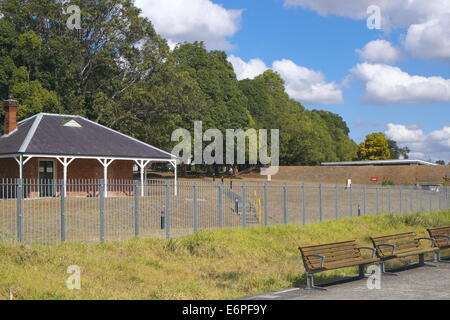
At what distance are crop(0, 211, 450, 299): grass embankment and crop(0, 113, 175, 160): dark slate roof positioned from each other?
16.6 meters

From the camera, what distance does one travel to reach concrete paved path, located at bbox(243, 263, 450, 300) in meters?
10.5

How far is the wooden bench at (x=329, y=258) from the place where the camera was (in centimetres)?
1173

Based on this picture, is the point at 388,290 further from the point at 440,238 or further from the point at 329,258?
the point at 440,238

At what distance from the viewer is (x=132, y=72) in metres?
50.1

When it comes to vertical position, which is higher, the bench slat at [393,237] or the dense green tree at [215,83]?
the dense green tree at [215,83]

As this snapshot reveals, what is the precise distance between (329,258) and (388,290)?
5.37ft

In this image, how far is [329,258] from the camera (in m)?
12.4

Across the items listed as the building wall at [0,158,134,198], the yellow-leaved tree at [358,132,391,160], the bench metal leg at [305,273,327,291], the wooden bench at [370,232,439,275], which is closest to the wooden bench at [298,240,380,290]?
the bench metal leg at [305,273,327,291]

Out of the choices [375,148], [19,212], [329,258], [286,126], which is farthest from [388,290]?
[375,148]

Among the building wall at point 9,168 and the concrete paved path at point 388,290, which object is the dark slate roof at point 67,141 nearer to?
the building wall at point 9,168

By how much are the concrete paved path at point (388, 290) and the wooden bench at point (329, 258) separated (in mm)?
362

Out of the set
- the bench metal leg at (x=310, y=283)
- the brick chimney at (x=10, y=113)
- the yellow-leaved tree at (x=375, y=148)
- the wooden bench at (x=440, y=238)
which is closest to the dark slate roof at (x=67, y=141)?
the brick chimney at (x=10, y=113)
